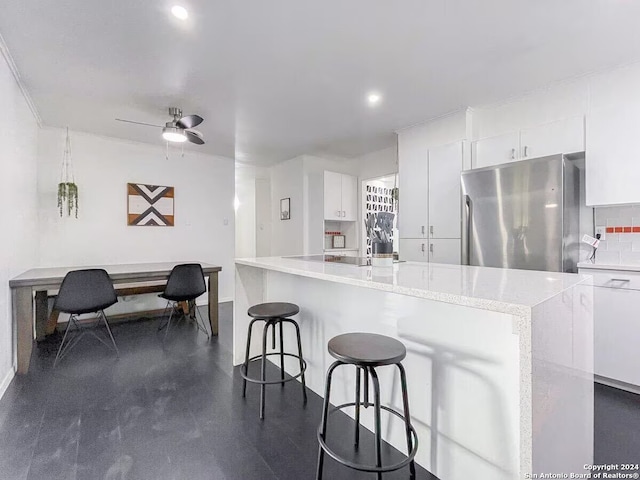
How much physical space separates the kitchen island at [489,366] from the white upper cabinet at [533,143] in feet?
6.14

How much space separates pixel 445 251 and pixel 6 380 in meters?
3.94

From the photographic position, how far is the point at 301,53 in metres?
2.25

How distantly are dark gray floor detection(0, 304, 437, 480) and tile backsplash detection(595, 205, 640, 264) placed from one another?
2467 millimetres

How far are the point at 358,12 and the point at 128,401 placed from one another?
2894 mm

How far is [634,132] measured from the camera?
2320 millimetres

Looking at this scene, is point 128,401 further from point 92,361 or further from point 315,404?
point 315,404

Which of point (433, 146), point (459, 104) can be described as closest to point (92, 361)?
point (433, 146)

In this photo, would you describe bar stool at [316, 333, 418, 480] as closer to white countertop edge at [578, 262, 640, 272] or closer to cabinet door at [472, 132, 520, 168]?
white countertop edge at [578, 262, 640, 272]

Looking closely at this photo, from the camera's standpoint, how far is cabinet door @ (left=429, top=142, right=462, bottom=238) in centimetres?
330

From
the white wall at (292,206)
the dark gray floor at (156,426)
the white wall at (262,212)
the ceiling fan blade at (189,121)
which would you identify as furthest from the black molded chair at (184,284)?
the white wall at (262,212)

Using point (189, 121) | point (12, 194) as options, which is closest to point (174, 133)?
point (189, 121)

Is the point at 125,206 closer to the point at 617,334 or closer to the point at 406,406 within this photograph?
the point at 406,406

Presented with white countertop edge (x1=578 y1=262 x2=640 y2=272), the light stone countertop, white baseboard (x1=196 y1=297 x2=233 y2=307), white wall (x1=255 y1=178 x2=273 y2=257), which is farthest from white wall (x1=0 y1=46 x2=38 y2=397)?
white countertop edge (x1=578 y1=262 x2=640 y2=272)

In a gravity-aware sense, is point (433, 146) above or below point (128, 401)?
above
